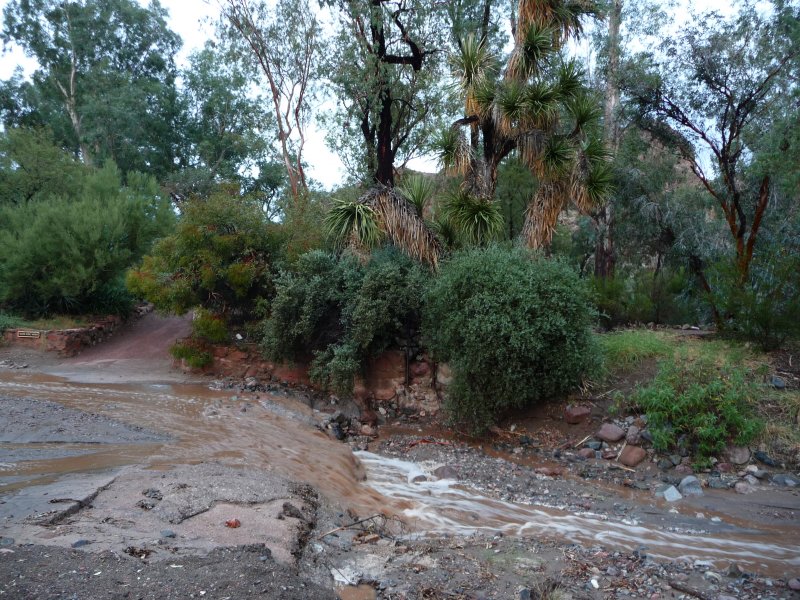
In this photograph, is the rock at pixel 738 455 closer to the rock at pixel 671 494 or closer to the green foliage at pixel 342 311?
the rock at pixel 671 494

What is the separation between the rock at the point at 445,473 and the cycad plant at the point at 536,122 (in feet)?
18.9

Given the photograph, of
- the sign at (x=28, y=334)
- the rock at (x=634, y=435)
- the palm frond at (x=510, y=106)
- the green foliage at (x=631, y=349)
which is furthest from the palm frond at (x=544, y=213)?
the sign at (x=28, y=334)

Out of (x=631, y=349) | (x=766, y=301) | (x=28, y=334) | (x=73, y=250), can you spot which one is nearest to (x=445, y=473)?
(x=631, y=349)

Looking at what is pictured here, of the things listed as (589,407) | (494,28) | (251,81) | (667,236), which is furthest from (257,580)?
(251,81)

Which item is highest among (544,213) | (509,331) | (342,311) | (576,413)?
(544,213)

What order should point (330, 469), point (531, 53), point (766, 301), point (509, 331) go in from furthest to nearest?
point (531, 53)
point (766, 301)
point (509, 331)
point (330, 469)

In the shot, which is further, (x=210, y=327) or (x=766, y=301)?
(x=210, y=327)

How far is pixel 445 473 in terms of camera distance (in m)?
9.41

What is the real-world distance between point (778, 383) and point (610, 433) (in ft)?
9.82

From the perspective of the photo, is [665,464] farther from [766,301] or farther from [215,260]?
[215,260]

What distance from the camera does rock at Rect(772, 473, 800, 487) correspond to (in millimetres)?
8359

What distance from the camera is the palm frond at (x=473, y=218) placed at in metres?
12.8

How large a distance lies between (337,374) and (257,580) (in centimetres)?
817

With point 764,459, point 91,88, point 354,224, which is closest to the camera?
point 764,459
